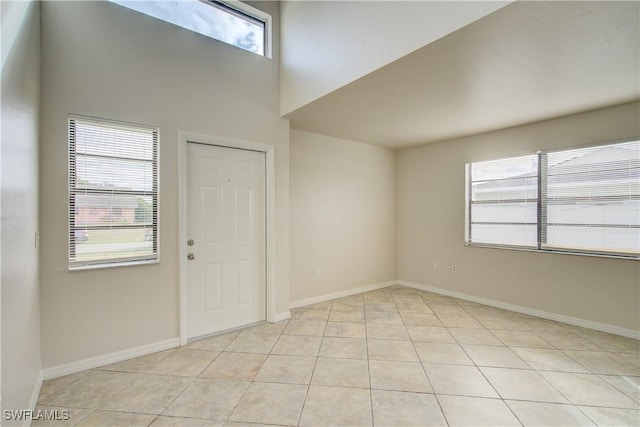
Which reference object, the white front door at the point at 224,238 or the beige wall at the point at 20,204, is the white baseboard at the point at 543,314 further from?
the beige wall at the point at 20,204

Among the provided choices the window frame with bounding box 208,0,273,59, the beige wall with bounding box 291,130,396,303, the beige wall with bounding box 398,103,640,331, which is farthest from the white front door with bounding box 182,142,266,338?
the beige wall with bounding box 398,103,640,331

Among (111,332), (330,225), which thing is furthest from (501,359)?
(111,332)

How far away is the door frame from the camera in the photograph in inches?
111

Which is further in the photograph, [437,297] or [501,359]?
[437,297]

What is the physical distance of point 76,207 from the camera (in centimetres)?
237

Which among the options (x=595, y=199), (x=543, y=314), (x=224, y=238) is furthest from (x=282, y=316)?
(x=595, y=199)

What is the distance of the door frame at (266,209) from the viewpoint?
9.24 feet

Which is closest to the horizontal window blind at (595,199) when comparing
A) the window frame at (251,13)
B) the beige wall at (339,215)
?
the beige wall at (339,215)

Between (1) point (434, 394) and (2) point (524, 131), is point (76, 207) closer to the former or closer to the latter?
(1) point (434, 394)

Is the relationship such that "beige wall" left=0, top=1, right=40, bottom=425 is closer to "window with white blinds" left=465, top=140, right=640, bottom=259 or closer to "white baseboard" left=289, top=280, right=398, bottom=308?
"white baseboard" left=289, top=280, right=398, bottom=308

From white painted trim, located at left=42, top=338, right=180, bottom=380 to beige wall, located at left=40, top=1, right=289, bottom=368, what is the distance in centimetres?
4

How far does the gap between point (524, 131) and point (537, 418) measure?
11.1ft

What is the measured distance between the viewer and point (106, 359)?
246cm

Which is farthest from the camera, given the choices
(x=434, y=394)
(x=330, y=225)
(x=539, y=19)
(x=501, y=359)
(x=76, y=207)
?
(x=330, y=225)
